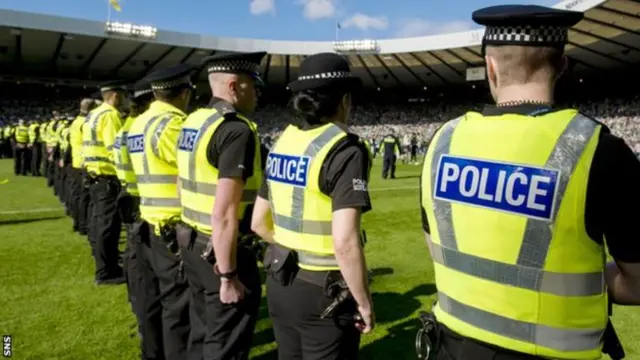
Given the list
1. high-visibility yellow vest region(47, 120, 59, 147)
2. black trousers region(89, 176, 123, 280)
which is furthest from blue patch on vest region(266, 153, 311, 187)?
high-visibility yellow vest region(47, 120, 59, 147)

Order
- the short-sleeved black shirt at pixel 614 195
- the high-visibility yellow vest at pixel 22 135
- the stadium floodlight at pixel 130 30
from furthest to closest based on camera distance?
1. the stadium floodlight at pixel 130 30
2. the high-visibility yellow vest at pixel 22 135
3. the short-sleeved black shirt at pixel 614 195

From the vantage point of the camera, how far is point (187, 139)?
328 centimetres

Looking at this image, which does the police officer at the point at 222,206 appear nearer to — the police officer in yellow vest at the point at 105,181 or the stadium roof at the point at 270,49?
the police officer in yellow vest at the point at 105,181

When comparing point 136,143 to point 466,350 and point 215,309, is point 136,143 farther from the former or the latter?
point 466,350

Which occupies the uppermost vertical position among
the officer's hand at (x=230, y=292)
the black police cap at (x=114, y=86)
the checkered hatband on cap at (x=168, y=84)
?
the black police cap at (x=114, y=86)

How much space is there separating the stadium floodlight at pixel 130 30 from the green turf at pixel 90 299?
20.3 m

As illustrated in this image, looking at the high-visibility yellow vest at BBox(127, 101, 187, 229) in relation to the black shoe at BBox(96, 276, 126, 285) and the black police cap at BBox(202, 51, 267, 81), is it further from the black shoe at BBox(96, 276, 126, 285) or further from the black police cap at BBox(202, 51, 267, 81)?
the black shoe at BBox(96, 276, 126, 285)

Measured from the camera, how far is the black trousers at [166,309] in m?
3.64

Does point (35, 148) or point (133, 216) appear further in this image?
point (35, 148)

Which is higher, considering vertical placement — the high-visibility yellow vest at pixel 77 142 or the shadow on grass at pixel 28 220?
the high-visibility yellow vest at pixel 77 142

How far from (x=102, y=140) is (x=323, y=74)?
5.16m

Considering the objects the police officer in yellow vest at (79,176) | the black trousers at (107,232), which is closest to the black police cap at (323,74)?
the black trousers at (107,232)

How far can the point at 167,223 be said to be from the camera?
3732mm

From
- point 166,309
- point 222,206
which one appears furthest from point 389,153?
point 222,206
